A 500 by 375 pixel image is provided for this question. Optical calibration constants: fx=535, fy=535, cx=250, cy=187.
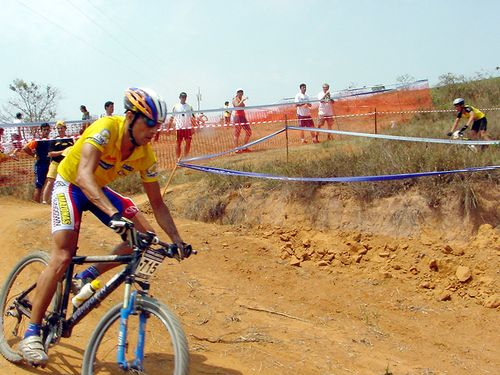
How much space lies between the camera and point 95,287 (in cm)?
377

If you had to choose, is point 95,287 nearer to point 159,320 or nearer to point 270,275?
point 159,320

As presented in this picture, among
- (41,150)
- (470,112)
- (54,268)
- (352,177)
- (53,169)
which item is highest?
(470,112)

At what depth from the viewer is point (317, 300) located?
21.9 feet

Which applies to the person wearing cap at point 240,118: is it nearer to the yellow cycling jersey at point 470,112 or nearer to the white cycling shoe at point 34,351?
the yellow cycling jersey at point 470,112

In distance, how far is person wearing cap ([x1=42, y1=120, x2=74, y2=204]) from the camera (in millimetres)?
10219

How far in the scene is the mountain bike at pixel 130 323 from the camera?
3.39 metres

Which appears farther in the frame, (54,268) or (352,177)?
(352,177)

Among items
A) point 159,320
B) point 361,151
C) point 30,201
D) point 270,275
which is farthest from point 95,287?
point 30,201

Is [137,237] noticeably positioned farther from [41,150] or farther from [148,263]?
[41,150]

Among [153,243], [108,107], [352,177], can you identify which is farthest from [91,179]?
[108,107]

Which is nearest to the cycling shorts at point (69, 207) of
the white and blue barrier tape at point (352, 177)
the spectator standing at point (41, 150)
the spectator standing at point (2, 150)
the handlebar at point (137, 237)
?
the handlebar at point (137, 237)

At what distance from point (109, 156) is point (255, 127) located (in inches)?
583

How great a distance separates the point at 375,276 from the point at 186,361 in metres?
4.46

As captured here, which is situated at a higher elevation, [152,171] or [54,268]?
[152,171]
